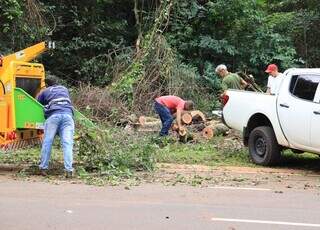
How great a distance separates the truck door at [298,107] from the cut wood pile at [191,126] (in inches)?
148

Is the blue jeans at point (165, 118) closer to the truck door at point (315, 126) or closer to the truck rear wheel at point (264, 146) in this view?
the truck rear wheel at point (264, 146)

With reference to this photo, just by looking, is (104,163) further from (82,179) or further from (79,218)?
(79,218)

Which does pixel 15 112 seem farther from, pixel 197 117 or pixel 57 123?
pixel 197 117

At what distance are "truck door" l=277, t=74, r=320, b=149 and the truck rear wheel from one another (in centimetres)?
47

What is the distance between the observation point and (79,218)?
7.43 metres

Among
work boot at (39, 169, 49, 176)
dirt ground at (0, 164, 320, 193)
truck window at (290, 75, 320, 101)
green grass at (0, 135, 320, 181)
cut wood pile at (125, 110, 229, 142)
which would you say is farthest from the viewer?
cut wood pile at (125, 110, 229, 142)

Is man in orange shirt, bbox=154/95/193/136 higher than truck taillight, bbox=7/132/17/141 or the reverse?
the reverse

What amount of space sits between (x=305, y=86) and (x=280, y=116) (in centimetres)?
73

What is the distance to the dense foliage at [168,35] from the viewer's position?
2080 cm

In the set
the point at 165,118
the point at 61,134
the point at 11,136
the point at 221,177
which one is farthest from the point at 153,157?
the point at 165,118

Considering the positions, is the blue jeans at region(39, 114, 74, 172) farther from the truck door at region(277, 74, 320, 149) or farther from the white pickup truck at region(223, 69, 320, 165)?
the truck door at region(277, 74, 320, 149)

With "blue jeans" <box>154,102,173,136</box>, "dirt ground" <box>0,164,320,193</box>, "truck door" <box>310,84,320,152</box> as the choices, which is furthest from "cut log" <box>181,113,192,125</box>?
"truck door" <box>310,84,320,152</box>

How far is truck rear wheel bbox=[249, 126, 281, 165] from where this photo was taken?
1235cm

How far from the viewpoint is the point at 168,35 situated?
2234 centimetres
